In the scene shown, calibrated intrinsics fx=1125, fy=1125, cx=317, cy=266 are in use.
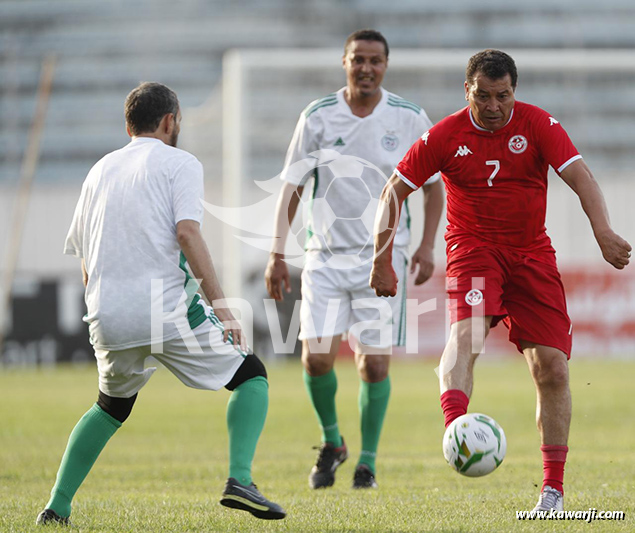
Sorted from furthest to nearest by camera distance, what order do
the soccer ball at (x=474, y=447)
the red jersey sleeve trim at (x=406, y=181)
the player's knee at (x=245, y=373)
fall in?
1. the red jersey sleeve trim at (x=406, y=181)
2. the player's knee at (x=245, y=373)
3. the soccer ball at (x=474, y=447)

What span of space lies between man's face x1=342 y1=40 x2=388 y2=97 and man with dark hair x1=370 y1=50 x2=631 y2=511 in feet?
5.86

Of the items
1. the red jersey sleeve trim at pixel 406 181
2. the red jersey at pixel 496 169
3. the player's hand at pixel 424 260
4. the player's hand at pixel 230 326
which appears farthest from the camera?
the player's hand at pixel 424 260

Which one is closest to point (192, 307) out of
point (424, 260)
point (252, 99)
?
point (424, 260)

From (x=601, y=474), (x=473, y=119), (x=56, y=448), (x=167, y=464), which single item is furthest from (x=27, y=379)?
(x=473, y=119)

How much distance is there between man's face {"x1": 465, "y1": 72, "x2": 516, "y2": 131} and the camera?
5262 millimetres

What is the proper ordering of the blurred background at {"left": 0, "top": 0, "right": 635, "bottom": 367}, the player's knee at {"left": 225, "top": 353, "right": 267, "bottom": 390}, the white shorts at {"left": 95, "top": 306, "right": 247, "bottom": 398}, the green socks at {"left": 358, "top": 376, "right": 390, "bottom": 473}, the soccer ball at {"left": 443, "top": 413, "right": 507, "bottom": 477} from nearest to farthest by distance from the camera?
the soccer ball at {"left": 443, "top": 413, "right": 507, "bottom": 477} < the white shorts at {"left": 95, "top": 306, "right": 247, "bottom": 398} < the player's knee at {"left": 225, "top": 353, "right": 267, "bottom": 390} < the green socks at {"left": 358, "top": 376, "right": 390, "bottom": 473} < the blurred background at {"left": 0, "top": 0, "right": 635, "bottom": 367}

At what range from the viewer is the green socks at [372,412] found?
7.00 metres

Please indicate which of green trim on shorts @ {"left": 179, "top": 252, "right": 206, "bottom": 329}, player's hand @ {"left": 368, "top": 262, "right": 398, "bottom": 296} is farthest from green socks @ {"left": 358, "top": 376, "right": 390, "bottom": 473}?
green trim on shorts @ {"left": 179, "top": 252, "right": 206, "bottom": 329}

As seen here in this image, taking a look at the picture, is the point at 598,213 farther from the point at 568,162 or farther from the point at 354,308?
the point at 354,308

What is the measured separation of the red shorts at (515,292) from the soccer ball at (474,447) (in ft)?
2.20

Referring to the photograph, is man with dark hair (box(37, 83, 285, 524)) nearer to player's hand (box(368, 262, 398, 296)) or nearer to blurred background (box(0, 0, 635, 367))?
player's hand (box(368, 262, 398, 296))

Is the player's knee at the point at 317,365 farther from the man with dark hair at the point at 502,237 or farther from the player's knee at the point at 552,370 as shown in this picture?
the player's knee at the point at 552,370

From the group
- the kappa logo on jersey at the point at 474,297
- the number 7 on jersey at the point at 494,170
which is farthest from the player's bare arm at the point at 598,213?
the kappa logo on jersey at the point at 474,297

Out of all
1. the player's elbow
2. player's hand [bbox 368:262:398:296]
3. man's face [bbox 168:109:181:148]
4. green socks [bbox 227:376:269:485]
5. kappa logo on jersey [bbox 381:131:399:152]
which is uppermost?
kappa logo on jersey [bbox 381:131:399:152]
